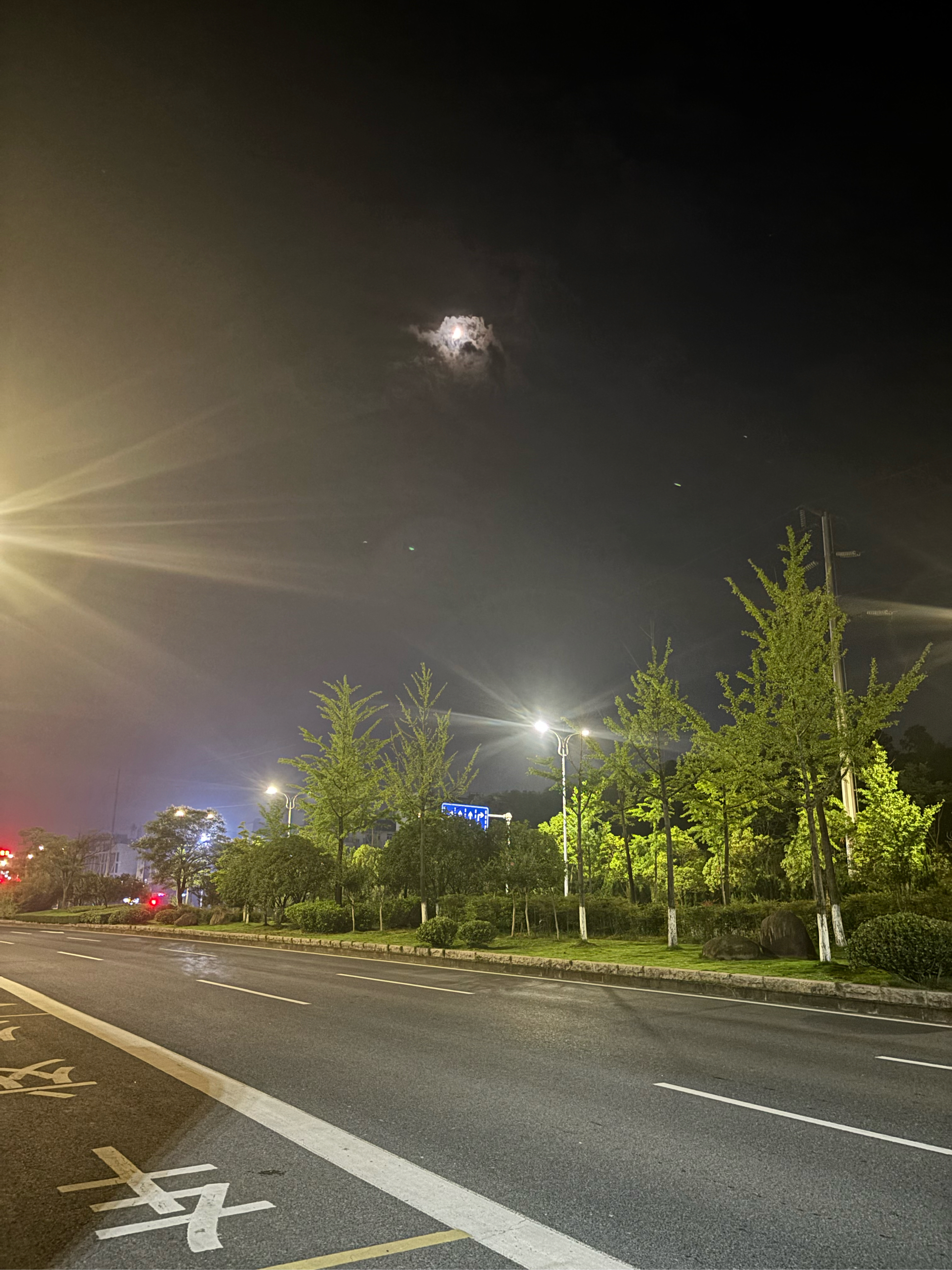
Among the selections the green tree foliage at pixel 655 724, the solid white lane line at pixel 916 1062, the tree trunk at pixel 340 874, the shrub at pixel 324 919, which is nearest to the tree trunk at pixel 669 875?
the green tree foliage at pixel 655 724

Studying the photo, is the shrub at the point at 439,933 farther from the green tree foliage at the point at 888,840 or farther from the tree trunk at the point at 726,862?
the green tree foliage at the point at 888,840

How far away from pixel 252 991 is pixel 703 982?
8.30m

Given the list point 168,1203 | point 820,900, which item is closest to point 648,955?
point 820,900

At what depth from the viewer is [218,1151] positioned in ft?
18.2

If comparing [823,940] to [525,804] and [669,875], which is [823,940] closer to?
[669,875]

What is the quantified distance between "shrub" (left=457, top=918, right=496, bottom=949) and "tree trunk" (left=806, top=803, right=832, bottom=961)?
9011 mm

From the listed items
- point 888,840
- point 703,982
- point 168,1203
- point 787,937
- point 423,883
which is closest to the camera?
point 168,1203

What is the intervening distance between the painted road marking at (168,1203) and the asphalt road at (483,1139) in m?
0.02

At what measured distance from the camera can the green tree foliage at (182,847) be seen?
56.3m

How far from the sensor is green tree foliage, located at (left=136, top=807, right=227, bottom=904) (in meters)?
56.3

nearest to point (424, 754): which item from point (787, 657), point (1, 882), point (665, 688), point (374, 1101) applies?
point (665, 688)

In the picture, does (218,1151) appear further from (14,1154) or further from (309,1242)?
(309,1242)

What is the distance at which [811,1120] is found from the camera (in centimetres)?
633

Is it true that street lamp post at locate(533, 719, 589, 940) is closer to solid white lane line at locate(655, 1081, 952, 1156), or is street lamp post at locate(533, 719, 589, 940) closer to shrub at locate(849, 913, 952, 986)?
shrub at locate(849, 913, 952, 986)
